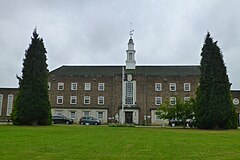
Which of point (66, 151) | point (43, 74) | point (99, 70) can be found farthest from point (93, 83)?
point (66, 151)

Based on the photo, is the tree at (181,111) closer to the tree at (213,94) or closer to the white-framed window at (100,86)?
the tree at (213,94)

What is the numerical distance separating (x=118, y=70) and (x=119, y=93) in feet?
24.1

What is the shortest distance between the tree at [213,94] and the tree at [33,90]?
63.0ft

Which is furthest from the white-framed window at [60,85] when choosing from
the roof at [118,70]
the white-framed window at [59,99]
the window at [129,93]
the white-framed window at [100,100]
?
the window at [129,93]

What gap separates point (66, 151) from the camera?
1297 centimetres

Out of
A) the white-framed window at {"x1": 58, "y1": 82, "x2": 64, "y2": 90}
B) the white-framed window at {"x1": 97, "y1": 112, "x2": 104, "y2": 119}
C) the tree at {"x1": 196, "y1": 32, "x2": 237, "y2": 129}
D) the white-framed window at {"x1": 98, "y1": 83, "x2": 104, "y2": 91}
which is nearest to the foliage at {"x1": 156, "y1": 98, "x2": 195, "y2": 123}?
the tree at {"x1": 196, "y1": 32, "x2": 237, "y2": 129}

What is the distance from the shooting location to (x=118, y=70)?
68.4 metres

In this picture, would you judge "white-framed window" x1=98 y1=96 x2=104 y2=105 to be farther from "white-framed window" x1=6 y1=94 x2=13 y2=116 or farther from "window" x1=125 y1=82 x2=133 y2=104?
"white-framed window" x1=6 y1=94 x2=13 y2=116

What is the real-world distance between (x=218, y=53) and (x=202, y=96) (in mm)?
5790

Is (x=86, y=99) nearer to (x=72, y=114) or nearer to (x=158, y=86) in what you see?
(x=72, y=114)

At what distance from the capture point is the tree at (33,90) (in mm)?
40500

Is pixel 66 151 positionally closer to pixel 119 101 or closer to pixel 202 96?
pixel 202 96

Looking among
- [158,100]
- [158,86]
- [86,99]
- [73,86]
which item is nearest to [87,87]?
[86,99]

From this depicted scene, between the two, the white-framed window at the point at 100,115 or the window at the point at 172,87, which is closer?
the white-framed window at the point at 100,115
